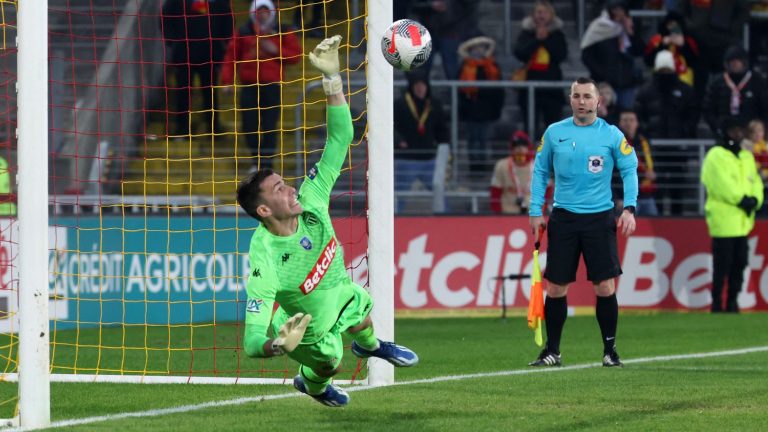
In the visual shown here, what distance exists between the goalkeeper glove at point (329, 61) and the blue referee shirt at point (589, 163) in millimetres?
3445

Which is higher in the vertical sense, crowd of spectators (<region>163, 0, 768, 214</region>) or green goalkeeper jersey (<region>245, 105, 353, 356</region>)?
crowd of spectators (<region>163, 0, 768, 214</region>)

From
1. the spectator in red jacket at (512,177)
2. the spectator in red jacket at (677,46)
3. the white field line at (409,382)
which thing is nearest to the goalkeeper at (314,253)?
the white field line at (409,382)

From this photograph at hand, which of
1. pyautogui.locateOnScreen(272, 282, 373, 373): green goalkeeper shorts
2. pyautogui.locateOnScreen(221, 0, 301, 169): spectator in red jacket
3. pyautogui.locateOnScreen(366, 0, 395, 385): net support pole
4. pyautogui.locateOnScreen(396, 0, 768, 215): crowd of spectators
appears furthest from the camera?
A: pyautogui.locateOnScreen(396, 0, 768, 215): crowd of spectators

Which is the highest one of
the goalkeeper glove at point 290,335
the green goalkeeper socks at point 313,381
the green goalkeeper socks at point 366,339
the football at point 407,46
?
the football at point 407,46

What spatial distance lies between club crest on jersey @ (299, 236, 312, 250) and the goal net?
2.06 meters

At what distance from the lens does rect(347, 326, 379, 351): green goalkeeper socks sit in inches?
337

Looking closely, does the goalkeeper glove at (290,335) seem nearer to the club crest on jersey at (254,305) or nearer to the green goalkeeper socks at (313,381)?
the club crest on jersey at (254,305)

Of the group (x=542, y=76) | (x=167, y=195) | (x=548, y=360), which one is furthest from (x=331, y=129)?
(x=542, y=76)

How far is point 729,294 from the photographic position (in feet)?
58.1

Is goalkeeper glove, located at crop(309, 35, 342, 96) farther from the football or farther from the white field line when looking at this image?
the white field line

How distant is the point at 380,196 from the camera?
32.6 ft

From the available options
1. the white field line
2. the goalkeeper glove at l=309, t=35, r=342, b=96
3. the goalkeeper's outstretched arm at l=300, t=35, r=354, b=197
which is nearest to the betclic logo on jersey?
the goalkeeper's outstretched arm at l=300, t=35, r=354, b=197

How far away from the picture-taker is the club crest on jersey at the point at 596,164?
11125 millimetres

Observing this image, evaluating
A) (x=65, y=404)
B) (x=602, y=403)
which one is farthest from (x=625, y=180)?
(x=65, y=404)
